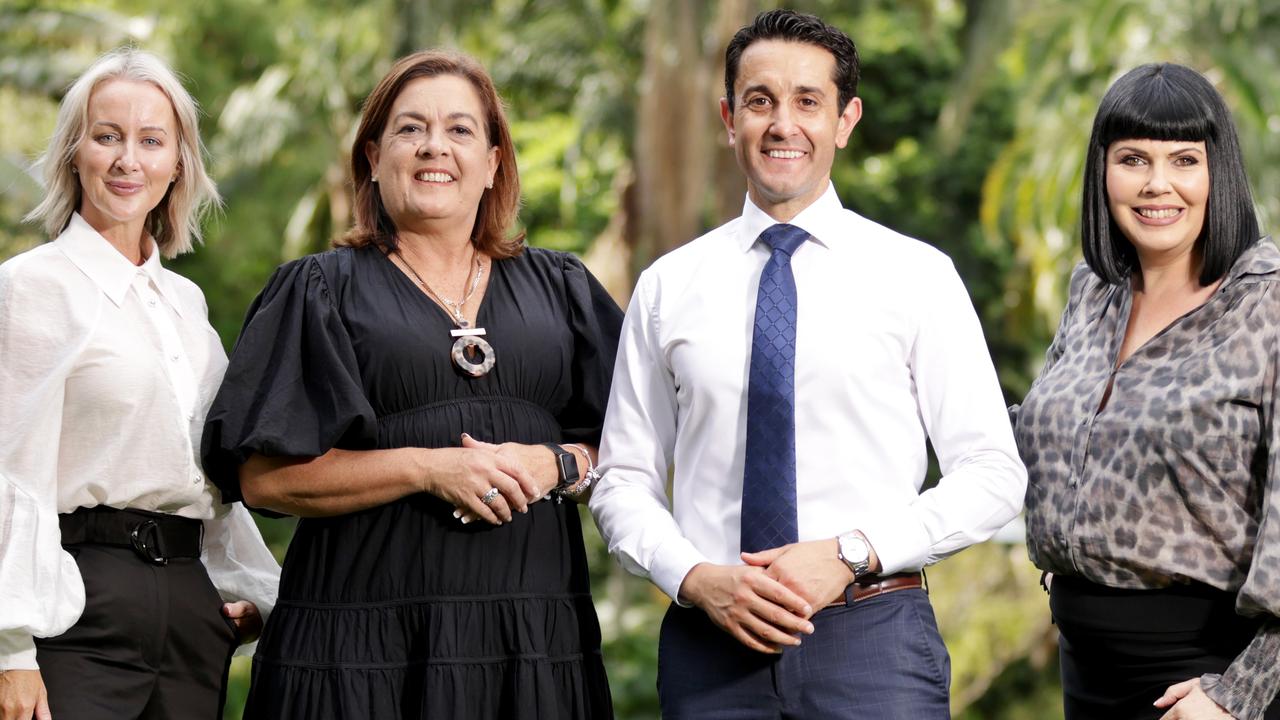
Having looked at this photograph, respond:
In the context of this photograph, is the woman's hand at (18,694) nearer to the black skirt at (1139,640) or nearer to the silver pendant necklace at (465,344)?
the silver pendant necklace at (465,344)

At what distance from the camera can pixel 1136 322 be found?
3699 mm

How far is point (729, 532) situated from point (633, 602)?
51.6 feet

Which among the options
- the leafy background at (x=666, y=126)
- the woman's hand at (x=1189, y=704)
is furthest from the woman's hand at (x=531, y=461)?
the leafy background at (x=666, y=126)

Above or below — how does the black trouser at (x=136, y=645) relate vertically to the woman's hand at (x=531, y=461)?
below

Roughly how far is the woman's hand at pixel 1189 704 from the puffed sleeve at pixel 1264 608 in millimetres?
15

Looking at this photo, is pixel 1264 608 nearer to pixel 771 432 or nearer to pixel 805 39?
pixel 771 432

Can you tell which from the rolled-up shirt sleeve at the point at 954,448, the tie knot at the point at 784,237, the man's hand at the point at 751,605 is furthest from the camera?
the tie knot at the point at 784,237

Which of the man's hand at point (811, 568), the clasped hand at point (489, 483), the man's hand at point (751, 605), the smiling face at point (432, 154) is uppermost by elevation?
the smiling face at point (432, 154)

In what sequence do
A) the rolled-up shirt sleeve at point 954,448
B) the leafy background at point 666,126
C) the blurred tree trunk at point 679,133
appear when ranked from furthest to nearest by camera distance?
the blurred tree trunk at point 679,133, the leafy background at point 666,126, the rolled-up shirt sleeve at point 954,448

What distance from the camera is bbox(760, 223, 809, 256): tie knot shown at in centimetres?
362

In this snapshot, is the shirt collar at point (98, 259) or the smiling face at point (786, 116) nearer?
the smiling face at point (786, 116)

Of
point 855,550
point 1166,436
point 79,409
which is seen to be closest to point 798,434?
point 855,550

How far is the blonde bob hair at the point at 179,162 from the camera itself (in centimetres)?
387

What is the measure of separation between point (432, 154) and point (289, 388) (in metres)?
0.65
